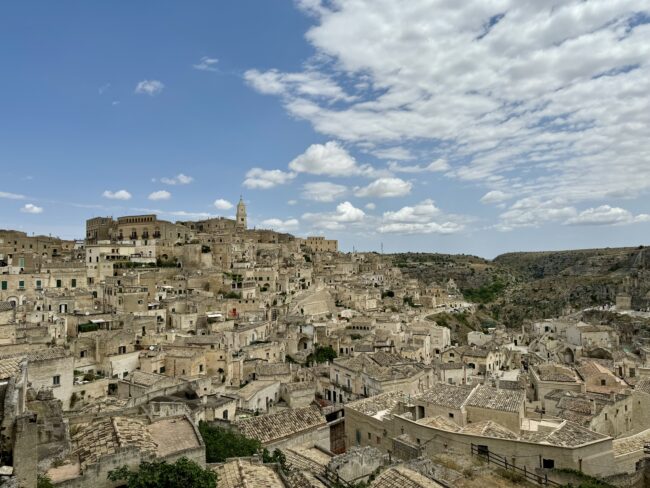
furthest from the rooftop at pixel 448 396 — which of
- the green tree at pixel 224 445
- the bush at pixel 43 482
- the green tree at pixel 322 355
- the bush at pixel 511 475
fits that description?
the green tree at pixel 322 355

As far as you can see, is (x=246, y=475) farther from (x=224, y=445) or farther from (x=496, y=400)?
(x=496, y=400)

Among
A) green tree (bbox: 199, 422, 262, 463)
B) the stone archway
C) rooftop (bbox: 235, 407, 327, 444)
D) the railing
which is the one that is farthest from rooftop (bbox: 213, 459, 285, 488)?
the stone archway

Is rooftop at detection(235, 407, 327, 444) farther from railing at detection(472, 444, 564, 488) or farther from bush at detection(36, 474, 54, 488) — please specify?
bush at detection(36, 474, 54, 488)

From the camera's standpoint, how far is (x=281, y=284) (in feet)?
190

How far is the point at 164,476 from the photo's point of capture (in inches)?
390

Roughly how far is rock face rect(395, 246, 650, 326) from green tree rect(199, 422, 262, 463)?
7153cm

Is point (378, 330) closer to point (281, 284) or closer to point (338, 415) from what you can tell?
point (281, 284)

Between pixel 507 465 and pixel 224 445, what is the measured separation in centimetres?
873

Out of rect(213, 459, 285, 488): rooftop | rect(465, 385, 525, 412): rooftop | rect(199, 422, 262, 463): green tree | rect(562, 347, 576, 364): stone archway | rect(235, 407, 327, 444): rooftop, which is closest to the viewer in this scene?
rect(213, 459, 285, 488): rooftop

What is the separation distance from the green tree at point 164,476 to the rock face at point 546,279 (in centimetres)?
7631

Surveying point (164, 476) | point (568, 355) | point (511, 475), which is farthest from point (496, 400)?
point (568, 355)

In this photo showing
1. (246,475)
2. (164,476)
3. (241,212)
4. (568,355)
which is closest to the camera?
(164,476)

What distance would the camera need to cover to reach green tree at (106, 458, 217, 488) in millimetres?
9875

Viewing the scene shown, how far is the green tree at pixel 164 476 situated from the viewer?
32.4ft
